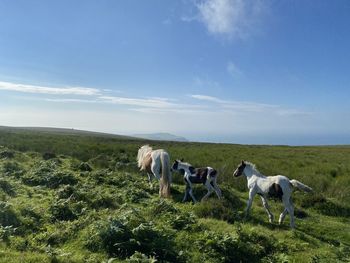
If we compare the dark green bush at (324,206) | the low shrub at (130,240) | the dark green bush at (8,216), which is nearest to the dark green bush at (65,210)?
the dark green bush at (8,216)

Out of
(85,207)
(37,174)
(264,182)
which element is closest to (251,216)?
(264,182)

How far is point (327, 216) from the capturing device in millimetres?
12945

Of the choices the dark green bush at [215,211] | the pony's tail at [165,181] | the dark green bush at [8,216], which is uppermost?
the pony's tail at [165,181]

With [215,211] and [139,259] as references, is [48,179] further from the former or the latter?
[139,259]

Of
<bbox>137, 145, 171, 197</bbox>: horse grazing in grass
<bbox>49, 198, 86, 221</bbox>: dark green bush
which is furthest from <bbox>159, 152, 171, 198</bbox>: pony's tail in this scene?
<bbox>49, 198, 86, 221</bbox>: dark green bush

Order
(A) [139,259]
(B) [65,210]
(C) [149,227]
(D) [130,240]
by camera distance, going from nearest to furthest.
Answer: (A) [139,259] < (D) [130,240] < (C) [149,227] < (B) [65,210]

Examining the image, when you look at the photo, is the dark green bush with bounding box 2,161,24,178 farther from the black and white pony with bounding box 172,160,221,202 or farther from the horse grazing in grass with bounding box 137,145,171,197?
the black and white pony with bounding box 172,160,221,202

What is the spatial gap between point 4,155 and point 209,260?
809 inches

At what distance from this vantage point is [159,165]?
50.3 ft

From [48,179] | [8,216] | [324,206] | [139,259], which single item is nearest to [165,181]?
[48,179]

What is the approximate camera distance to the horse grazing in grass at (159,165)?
13984 millimetres

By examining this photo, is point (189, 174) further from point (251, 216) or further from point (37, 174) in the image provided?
point (37, 174)

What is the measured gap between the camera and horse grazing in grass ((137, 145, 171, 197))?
14.0 meters

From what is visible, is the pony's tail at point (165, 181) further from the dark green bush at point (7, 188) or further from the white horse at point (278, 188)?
the dark green bush at point (7, 188)
